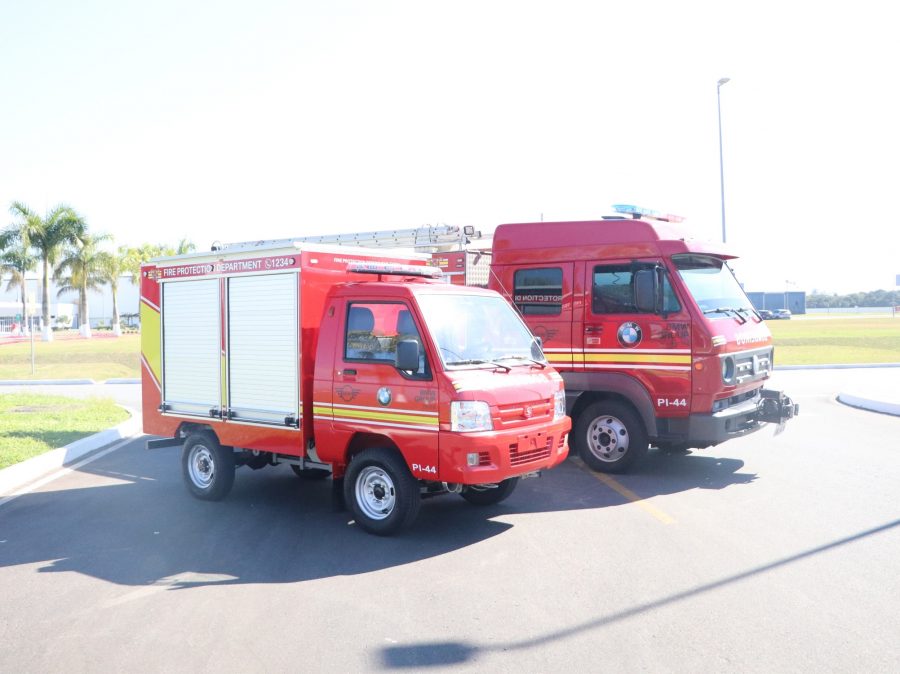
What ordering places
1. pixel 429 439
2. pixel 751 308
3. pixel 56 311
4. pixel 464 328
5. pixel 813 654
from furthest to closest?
pixel 56 311 → pixel 751 308 → pixel 464 328 → pixel 429 439 → pixel 813 654

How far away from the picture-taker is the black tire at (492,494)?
25.8ft

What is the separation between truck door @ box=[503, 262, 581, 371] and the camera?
9922 mm

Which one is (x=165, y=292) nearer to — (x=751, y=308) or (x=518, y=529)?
(x=518, y=529)

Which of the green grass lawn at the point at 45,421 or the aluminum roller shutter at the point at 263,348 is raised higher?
the aluminum roller shutter at the point at 263,348

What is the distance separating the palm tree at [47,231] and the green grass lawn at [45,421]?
120 feet

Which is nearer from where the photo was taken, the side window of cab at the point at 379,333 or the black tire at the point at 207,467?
the side window of cab at the point at 379,333

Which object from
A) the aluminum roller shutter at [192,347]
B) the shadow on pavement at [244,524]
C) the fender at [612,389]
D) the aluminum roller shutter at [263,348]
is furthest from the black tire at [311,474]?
the fender at [612,389]

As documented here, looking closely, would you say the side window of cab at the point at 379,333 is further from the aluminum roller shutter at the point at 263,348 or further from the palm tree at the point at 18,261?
the palm tree at the point at 18,261

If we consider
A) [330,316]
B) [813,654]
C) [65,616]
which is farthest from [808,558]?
[65,616]

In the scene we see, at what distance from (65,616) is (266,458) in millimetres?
3484

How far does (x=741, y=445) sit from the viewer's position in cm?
1135

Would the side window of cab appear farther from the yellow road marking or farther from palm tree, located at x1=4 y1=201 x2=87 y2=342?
palm tree, located at x1=4 y1=201 x2=87 y2=342

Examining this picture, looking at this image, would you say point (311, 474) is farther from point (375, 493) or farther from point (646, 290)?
point (646, 290)

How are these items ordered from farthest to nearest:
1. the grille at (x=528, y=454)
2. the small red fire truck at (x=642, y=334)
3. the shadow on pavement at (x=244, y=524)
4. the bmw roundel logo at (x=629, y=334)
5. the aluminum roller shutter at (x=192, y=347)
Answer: the bmw roundel logo at (x=629, y=334) < the small red fire truck at (x=642, y=334) < the aluminum roller shutter at (x=192, y=347) < the grille at (x=528, y=454) < the shadow on pavement at (x=244, y=524)
